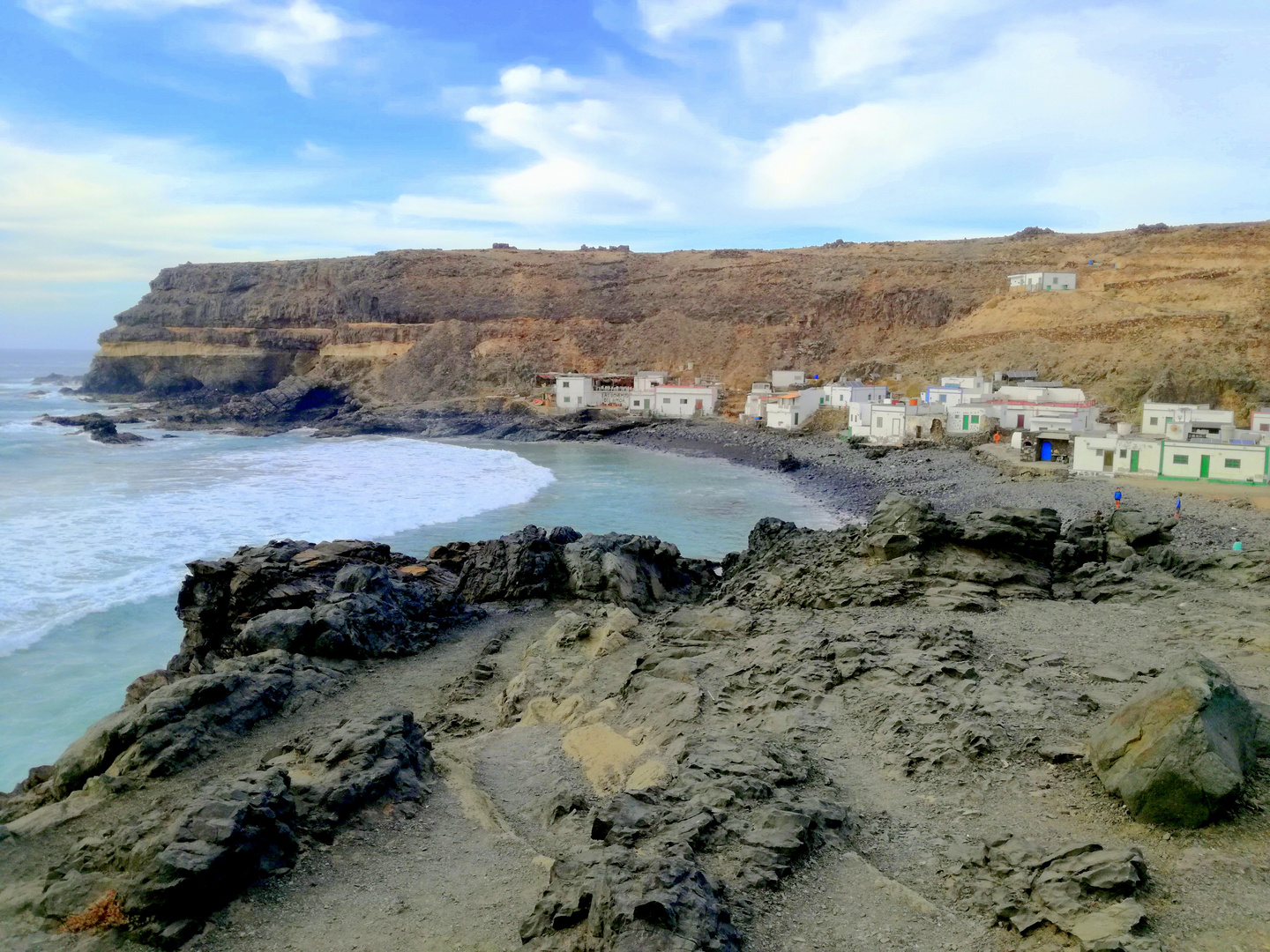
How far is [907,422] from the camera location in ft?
129

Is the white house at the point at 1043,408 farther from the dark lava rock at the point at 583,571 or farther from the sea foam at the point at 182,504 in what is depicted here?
the dark lava rock at the point at 583,571

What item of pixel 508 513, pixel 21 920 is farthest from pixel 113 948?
pixel 508 513

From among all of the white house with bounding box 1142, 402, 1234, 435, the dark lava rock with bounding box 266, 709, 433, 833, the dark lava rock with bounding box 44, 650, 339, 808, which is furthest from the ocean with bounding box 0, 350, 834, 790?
the white house with bounding box 1142, 402, 1234, 435

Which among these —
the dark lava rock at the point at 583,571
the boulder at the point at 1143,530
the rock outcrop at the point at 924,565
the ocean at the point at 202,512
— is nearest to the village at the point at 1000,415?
the ocean at the point at 202,512

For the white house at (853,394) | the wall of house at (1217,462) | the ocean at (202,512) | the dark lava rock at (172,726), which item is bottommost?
the ocean at (202,512)

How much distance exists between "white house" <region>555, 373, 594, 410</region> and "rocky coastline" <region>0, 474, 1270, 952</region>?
150 ft

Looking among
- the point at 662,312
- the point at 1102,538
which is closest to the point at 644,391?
the point at 662,312

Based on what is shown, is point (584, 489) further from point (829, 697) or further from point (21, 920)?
point (21, 920)

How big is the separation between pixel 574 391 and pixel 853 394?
68.0ft

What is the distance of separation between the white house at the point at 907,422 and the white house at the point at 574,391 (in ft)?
77.2

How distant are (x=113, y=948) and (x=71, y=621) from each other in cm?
1270

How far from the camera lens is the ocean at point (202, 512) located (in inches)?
549

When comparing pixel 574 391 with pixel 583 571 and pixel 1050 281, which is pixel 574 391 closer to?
pixel 1050 281

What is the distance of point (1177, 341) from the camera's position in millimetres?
43375
